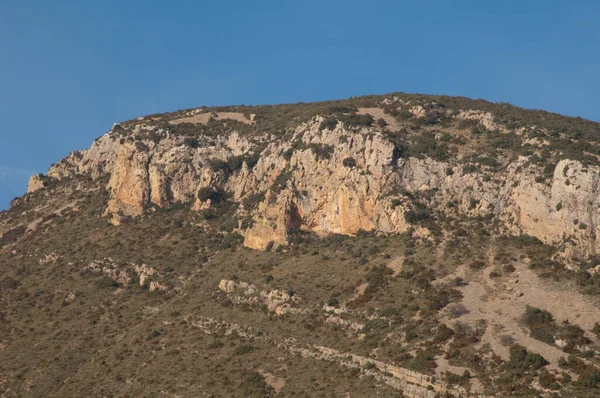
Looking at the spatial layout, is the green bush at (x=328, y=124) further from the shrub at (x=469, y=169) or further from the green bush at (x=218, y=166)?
the shrub at (x=469, y=169)

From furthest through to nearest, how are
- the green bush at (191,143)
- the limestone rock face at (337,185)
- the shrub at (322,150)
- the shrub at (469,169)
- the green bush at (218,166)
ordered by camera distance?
the green bush at (191,143) < the green bush at (218,166) < the shrub at (322,150) < the shrub at (469,169) < the limestone rock face at (337,185)

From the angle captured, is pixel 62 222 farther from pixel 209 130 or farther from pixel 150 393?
pixel 150 393

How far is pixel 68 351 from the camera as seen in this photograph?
8500 cm

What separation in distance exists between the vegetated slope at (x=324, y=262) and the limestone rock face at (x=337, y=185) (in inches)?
11.8

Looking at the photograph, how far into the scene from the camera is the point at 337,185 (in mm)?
99812

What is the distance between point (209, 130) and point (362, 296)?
64442mm

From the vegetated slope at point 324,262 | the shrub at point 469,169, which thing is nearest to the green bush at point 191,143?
the vegetated slope at point 324,262

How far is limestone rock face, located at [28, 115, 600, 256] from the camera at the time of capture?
84.1 meters

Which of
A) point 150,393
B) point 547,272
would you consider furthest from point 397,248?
point 150,393

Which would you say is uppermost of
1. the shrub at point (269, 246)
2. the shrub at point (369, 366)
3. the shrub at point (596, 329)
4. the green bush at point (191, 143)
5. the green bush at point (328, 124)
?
the green bush at point (328, 124)

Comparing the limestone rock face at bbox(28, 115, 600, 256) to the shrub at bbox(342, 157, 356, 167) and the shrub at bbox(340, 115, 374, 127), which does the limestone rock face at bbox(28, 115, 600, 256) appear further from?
the shrub at bbox(340, 115, 374, 127)

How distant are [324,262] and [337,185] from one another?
13.2 meters

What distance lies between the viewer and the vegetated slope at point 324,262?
68188mm

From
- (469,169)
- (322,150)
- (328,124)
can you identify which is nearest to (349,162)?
(322,150)
